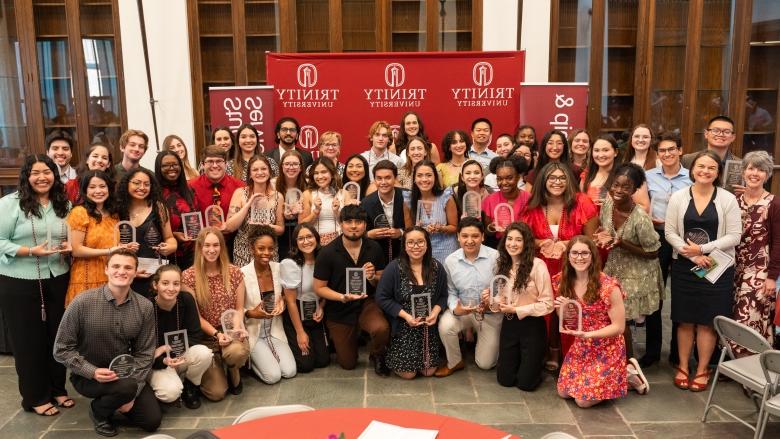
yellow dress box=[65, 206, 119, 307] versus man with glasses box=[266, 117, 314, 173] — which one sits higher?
man with glasses box=[266, 117, 314, 173]

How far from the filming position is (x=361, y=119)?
6.42 metres

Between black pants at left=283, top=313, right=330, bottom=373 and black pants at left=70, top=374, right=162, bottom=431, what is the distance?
1027 mm

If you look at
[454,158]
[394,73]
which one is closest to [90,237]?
[454,158]

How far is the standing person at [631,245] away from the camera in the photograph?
13.3 feet

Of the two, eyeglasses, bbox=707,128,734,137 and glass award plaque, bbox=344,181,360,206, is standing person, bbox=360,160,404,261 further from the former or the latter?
eyeglasses, bbox=707,128,734,137

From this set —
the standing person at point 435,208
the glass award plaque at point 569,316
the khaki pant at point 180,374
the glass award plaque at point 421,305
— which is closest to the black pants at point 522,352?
the glass award plaque at point 569,316

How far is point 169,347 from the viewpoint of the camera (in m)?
3.66

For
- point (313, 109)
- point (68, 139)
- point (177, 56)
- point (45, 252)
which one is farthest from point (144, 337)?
point (177, 56)

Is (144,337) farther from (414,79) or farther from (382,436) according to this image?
(414,79)

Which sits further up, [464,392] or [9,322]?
[9,322]

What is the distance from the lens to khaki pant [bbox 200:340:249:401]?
4.04 m

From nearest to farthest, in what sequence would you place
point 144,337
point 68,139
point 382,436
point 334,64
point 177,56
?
point 382,436 < point 144,337 < point 68,139 < point 334,64 < point 177,56

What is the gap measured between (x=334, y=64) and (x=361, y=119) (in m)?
0.59

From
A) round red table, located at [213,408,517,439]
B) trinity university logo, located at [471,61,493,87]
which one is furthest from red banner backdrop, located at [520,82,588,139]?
round red table, located at [213,408,517,439]
